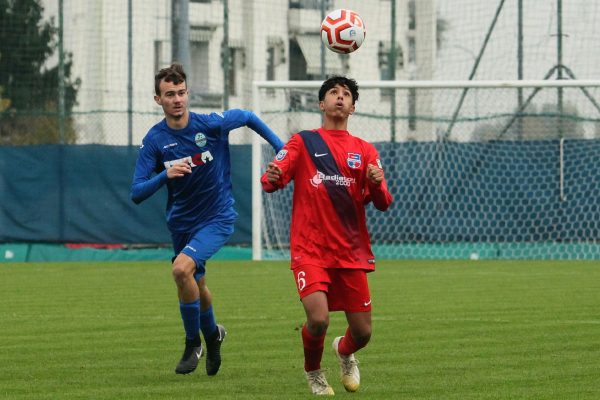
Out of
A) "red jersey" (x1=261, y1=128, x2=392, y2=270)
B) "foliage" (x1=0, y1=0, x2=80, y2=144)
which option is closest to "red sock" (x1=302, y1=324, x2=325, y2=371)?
"red jersey" (x1=261, y1=128, x2=392, y2=270)

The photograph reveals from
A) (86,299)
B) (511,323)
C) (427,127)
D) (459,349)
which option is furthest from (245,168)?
(459,349)

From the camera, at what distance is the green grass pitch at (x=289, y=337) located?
8.05 metres

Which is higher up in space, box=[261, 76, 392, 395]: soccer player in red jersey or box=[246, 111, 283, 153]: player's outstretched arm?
box=[246, 111, 283, 153]: player's outstretched arm

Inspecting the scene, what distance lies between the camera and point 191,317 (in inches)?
354

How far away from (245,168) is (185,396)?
1648 cm

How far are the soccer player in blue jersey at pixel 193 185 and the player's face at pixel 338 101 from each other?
3.46 ft

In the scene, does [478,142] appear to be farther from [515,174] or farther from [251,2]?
[251,2]

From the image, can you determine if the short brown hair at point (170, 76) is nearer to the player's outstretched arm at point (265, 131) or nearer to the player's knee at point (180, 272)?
the player's outstretched arm at point (265, 131)

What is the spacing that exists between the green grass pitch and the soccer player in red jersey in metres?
0.35

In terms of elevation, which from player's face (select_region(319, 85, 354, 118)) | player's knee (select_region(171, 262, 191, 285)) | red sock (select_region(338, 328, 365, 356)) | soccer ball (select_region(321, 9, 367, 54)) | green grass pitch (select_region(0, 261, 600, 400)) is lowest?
green grass pitch (select_region(0, 261, 600, 400))

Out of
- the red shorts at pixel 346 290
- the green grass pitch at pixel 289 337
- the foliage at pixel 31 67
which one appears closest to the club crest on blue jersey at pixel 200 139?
the green grass pitch at pixel 289 337

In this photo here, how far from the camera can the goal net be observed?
75.4 ft

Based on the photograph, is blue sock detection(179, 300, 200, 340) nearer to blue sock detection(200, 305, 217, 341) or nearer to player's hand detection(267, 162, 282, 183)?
blue sock detection(200, 305, 217, 341)

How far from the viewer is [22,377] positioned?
8664 mm
